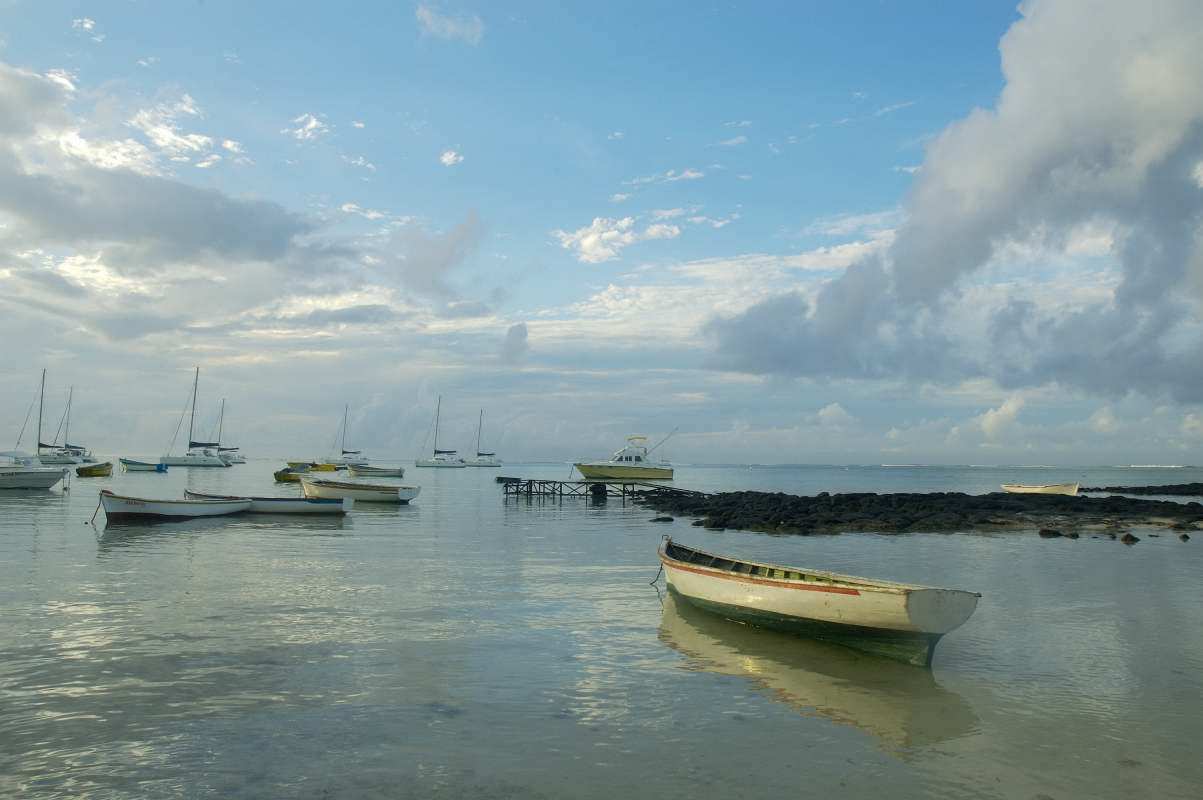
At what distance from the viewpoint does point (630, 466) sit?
94.1 metres

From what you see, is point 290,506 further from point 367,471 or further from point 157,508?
point 367,471

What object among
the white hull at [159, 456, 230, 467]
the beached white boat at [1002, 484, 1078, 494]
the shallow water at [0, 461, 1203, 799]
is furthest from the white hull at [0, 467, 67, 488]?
the beached white boat at [1002, 484, 1078, 494]

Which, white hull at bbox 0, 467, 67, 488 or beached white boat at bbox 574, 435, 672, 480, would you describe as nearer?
white hull at bbox 0, 467, 67, 488

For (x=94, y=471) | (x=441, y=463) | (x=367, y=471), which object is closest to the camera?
(x=94, y=471)

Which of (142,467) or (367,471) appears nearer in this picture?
(367,471)

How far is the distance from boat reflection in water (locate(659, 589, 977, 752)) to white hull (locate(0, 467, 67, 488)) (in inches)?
2426

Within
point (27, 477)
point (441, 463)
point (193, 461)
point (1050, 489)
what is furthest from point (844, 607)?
point (441, 463)

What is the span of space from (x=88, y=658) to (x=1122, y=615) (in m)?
21.7

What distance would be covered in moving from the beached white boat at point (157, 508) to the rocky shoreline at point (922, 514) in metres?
26.1

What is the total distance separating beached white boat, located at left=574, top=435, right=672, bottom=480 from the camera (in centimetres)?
9031

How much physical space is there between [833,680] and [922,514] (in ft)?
117

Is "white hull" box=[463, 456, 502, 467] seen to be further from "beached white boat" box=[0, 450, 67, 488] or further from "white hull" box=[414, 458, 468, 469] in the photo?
"beached white boat" box=[0, 450, 67, 488]

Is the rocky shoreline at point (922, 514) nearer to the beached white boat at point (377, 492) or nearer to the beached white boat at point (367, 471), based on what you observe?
the beached white boat at point (377, 492)

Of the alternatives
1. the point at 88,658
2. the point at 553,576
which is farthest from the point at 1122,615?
the point at 88,658
